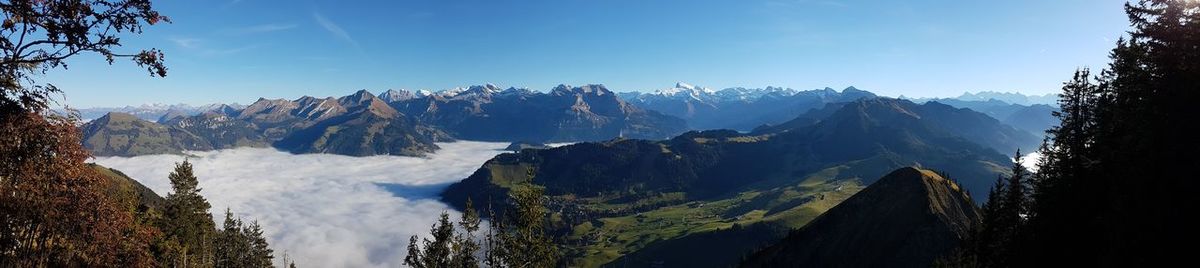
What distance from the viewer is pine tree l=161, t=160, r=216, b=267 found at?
239 ft

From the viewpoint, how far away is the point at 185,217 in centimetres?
7519

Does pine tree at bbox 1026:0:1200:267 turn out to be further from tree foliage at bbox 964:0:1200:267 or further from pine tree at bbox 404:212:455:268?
pine tree at bbox 404:212:455:268

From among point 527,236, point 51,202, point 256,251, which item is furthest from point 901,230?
point 51,202

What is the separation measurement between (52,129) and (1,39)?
4097mm

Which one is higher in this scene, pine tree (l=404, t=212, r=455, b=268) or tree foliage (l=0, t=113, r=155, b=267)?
tree foliage (l=0, t=113, r=155, b=267)

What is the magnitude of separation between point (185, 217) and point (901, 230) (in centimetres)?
18870

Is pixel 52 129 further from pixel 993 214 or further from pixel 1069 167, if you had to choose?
pixel 993 214

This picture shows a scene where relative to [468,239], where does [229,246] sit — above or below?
below

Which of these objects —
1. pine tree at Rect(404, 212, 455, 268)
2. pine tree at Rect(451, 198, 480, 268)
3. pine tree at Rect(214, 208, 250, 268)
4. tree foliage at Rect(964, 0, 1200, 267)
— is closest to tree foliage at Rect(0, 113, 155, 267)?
pine tree at Rect(451, 198, 480, 268)

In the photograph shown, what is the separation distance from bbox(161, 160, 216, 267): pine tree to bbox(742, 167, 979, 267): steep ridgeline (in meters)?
171

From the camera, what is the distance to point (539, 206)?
174ft

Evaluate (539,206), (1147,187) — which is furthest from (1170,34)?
(539,206)

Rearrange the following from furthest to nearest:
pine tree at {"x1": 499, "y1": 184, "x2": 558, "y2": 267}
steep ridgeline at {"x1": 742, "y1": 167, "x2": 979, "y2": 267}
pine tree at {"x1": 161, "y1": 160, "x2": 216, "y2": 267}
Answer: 1. steep ridgeline at {"x1": 742, "y1": 167, "x2": 979, "y2": 267}
2. pine tree at {"x1": 161, "y1": 160, "x2": 216, "y2": 267}
3. pine tree at {"x1": 499, "y1": 184, "x2": 558, "y2": 267}

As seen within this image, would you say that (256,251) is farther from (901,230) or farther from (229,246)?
(901,230)
